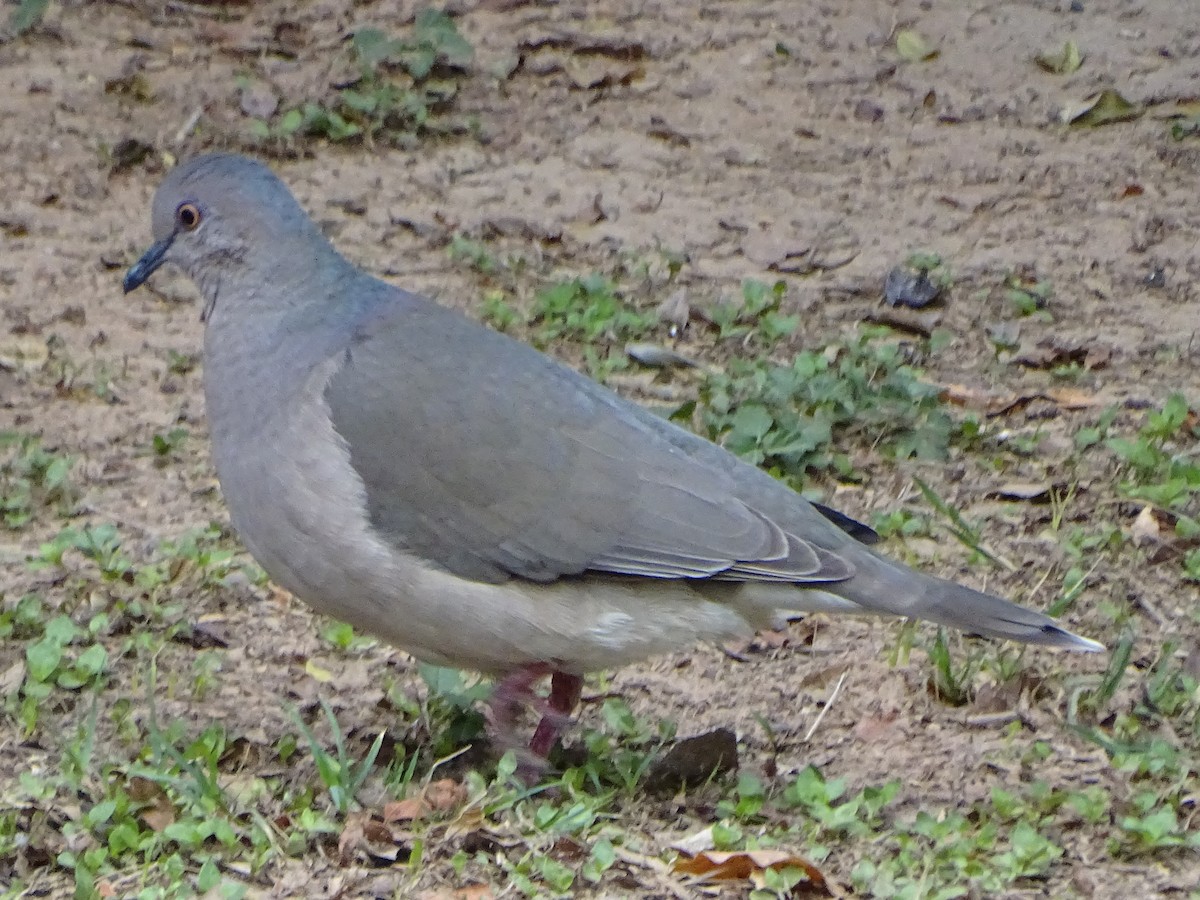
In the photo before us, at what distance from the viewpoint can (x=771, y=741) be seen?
14.4 ft

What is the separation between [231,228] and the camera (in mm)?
4484

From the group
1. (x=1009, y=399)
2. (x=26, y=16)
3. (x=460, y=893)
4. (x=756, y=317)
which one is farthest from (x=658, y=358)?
(x=26, y=16)

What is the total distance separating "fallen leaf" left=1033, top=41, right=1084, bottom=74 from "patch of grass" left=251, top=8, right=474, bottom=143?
2.81 meters

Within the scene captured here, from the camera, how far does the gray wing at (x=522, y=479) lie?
13.5 ft

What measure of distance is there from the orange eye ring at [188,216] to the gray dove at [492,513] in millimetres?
232

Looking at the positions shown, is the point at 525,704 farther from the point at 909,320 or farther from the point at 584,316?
the point at 909,320

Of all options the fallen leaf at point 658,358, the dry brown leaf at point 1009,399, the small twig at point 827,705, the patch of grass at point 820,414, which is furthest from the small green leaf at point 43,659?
the dry brown leaf at point 1009,399

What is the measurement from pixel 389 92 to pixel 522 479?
4.37m

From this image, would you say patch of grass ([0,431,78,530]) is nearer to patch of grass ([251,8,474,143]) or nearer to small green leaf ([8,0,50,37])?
patch of grass ([251,8,474,143])

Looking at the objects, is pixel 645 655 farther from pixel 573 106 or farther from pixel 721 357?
pixel 573 106

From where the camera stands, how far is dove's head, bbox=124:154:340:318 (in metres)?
4.45

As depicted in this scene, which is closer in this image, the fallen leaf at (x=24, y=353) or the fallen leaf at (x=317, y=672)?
the fallen leaf at (x=317, y=672)

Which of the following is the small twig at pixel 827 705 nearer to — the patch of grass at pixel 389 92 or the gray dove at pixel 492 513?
the gray dove at pixel 492 513

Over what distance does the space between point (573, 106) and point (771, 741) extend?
4647mm
